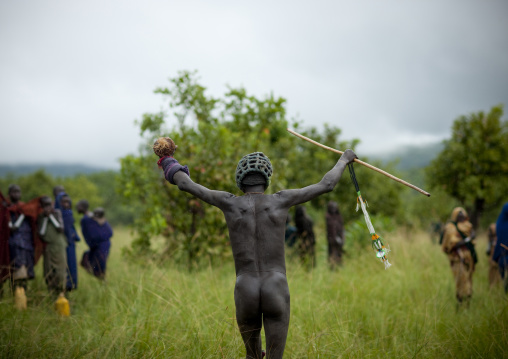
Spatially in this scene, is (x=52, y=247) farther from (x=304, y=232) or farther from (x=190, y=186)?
(x=304, y=232)

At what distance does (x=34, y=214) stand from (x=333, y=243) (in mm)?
5980

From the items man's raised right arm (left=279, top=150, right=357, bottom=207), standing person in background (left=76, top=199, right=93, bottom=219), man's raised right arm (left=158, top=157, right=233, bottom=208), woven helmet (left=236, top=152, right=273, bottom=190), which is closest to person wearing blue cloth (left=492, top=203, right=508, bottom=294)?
man's raised right arm (left=279, top=150, right=357, bottom=207)

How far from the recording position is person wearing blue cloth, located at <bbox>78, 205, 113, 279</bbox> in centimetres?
627

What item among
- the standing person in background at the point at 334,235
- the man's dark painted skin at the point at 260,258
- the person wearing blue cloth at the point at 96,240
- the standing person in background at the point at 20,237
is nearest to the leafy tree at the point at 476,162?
the standing person in background at the point at 334,235

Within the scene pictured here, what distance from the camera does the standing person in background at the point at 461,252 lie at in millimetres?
5973

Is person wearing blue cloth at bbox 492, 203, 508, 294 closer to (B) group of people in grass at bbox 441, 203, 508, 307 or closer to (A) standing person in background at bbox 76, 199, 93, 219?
(B) group of people in grass at bbox 441, 203, 508, 307

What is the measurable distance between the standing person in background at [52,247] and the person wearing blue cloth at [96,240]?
50 centimetres

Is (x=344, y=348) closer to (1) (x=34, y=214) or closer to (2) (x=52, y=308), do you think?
(2) (x=52, y=308)

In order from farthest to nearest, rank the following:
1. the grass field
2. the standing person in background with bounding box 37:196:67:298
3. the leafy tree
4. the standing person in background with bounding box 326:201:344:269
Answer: the leafy tree → the standing person in background with bounding box 326:201:344:269 → the standing person in background with bounding box 37:196:67:298 → the grass field

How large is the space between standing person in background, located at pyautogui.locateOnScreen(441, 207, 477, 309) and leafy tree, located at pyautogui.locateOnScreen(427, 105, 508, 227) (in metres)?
7.05

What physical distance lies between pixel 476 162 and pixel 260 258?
12120 mm

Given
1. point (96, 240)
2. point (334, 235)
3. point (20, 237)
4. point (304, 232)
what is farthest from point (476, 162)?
point (20, 237)

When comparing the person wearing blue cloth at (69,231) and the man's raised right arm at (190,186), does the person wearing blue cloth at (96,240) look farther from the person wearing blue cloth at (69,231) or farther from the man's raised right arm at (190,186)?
the man's raised right arm at (190,186)

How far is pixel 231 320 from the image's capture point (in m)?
4.14
